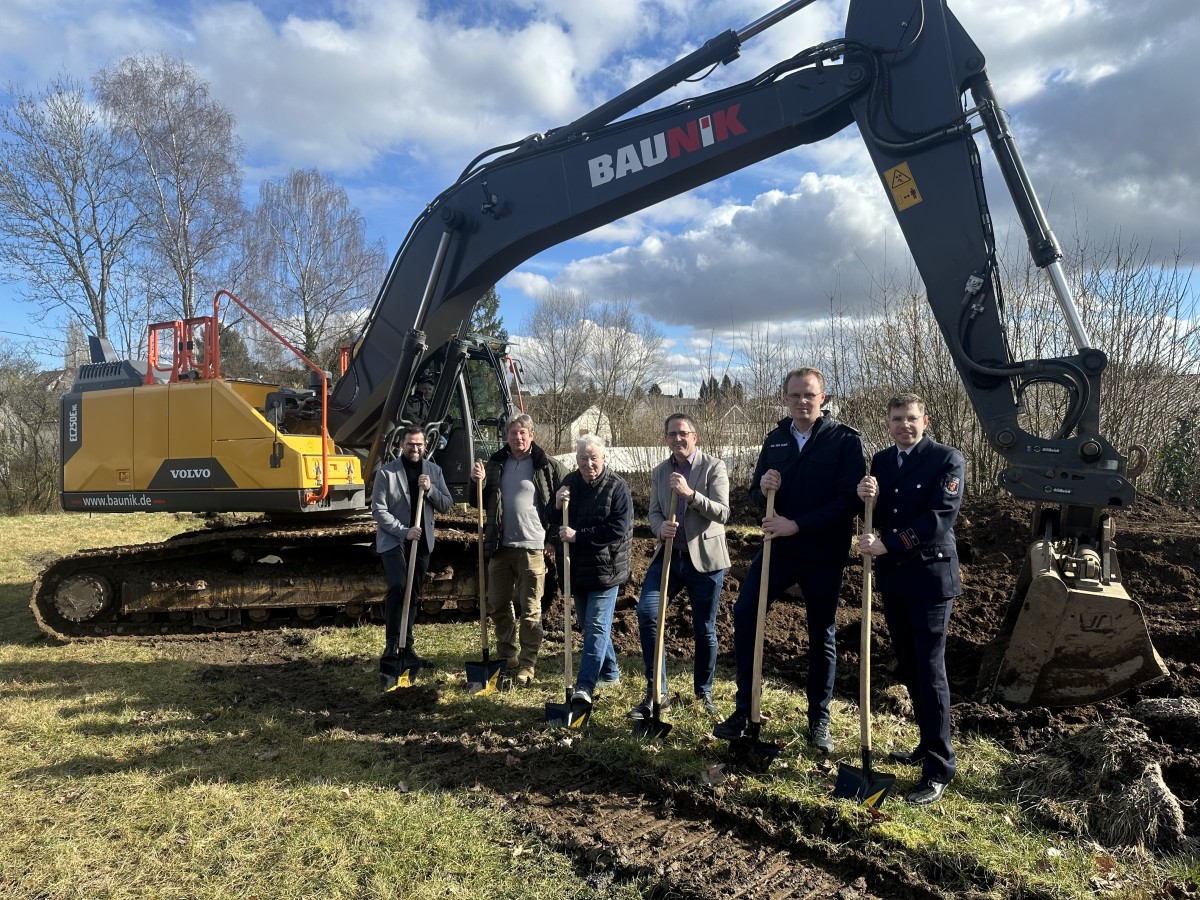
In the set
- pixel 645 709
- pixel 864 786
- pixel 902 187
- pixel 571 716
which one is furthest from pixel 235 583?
pixel 902 187

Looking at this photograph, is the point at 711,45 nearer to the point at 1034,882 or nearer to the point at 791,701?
the point at 791,701

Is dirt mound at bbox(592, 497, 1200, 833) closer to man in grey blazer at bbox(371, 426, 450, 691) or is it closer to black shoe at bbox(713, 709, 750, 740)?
black shoe at bbox(713, 709, 750, 740)

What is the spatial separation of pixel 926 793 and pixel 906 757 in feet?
1.51

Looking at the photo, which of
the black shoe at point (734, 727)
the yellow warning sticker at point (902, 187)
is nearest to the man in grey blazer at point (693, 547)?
the black shoe at point (734, 727)

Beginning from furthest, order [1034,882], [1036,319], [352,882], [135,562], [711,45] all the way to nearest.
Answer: [1036,319] → [135,562] → [711,45] → [352,882] → [1034,882]

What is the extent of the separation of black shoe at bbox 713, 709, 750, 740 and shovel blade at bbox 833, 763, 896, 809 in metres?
0.64

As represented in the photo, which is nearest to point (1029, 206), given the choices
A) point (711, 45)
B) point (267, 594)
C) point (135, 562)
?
point (711, 45)

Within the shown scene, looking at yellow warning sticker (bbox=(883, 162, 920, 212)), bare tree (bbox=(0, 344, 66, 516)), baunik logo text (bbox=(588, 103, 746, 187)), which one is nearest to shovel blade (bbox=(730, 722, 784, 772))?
yellow warning sticker (bbox=(883, 162, 920, 212))

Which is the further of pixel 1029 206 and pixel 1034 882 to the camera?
pixel 1029 206

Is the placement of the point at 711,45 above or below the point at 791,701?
above

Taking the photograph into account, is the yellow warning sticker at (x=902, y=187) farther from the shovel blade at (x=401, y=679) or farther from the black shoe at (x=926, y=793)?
the shovel blade at (x=401, y=679)

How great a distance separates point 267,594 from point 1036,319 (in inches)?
435

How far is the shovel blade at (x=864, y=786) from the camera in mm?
3436

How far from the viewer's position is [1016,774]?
3691mm
